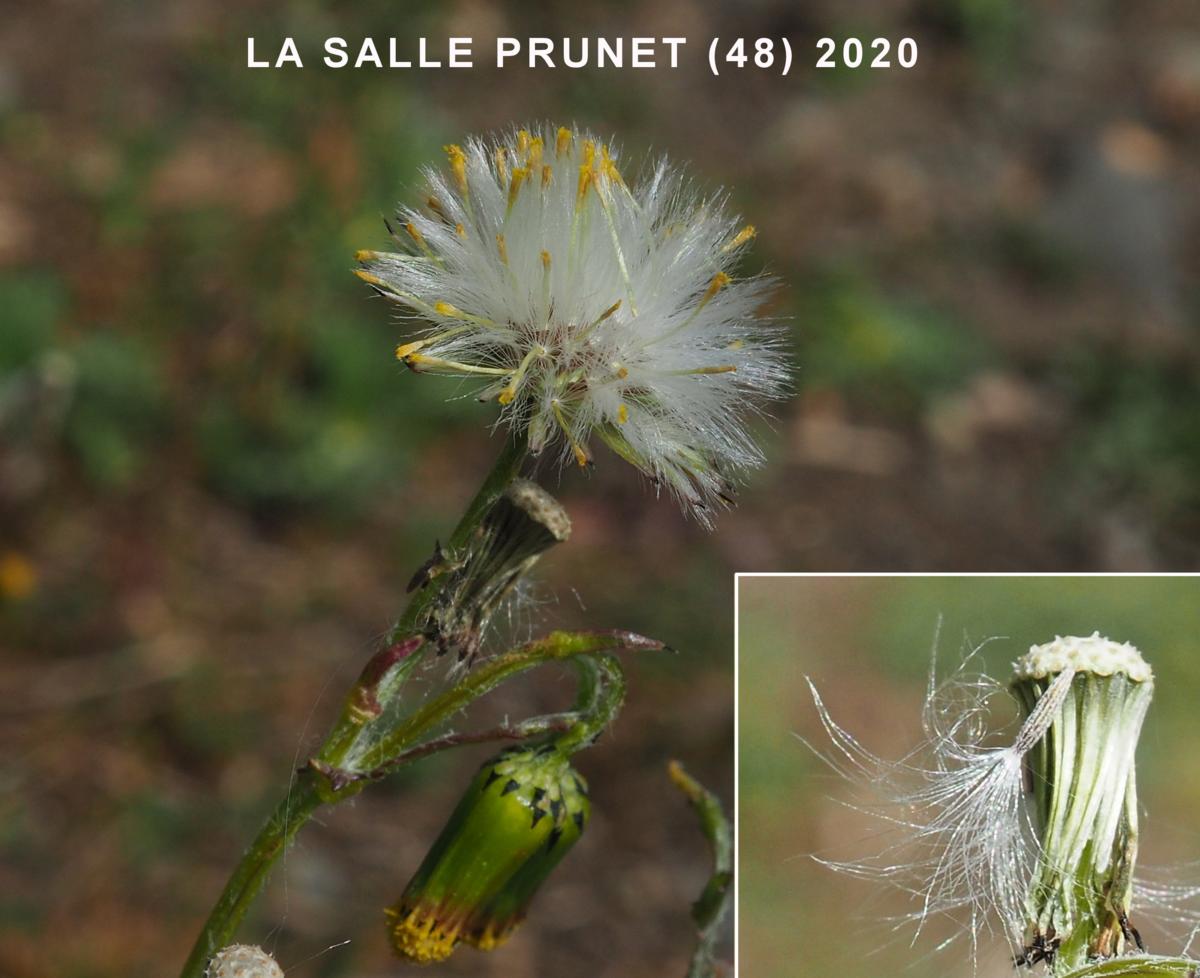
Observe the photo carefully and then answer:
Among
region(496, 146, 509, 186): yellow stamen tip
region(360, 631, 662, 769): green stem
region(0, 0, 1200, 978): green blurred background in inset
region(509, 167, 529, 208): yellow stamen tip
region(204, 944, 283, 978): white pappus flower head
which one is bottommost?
region(204, 944, 283, 978): white pappus flower head

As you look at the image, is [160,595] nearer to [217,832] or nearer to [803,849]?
[217,832]

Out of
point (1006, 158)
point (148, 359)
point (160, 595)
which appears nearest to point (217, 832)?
point (160, 595)

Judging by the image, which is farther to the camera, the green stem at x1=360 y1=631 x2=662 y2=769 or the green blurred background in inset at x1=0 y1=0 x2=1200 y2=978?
the green blurred background in inset at x1=0 y1=0 x2=1200 y2=978

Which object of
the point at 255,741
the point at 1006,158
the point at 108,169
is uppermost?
the point at 1006,158

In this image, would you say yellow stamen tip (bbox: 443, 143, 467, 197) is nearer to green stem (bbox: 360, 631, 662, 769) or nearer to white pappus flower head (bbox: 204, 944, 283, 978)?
green stem (bbox: 360, 631, 662, 769)

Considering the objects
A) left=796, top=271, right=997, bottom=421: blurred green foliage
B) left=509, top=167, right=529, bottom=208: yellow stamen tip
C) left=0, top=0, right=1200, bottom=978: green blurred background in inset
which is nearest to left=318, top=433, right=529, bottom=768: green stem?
left=509, top=167, right=529, bottom=208: yellow stamen tip

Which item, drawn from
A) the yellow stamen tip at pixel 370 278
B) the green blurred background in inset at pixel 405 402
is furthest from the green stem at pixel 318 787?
the green blurred background in inset at pixel 405 402
